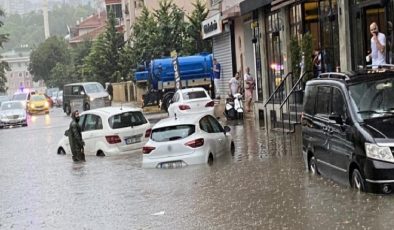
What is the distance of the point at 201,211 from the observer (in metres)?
11.3

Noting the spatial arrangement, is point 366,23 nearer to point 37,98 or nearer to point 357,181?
point 357,181

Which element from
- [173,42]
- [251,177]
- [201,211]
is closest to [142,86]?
[173,42]

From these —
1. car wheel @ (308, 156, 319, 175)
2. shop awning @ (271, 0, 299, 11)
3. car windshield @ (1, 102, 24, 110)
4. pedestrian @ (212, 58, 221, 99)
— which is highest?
shop awning @ (271, 0, 299, 11)

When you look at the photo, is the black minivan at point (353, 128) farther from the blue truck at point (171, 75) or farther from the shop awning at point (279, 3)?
the blue truck at point (171, 75)

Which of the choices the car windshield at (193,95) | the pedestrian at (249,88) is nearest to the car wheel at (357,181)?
the car windshield at (193,95)

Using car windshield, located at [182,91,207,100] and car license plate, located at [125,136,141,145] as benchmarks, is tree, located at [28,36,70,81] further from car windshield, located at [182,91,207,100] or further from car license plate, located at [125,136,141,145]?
car license plate, located at [125,136,141,145]

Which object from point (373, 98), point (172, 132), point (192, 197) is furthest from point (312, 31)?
point (192, 197)

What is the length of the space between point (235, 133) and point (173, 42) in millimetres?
32841

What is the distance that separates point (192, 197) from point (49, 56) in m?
123

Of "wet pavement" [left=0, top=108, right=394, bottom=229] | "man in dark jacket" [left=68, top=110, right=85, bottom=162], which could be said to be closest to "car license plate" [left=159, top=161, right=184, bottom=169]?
"wet pavement" [left=0, top=108, right=394, bottom=229]

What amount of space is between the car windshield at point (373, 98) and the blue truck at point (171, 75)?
101 feet

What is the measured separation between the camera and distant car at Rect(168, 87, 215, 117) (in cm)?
3025

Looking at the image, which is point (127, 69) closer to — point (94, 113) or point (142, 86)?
point (142, 86)

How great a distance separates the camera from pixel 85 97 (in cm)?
4797
